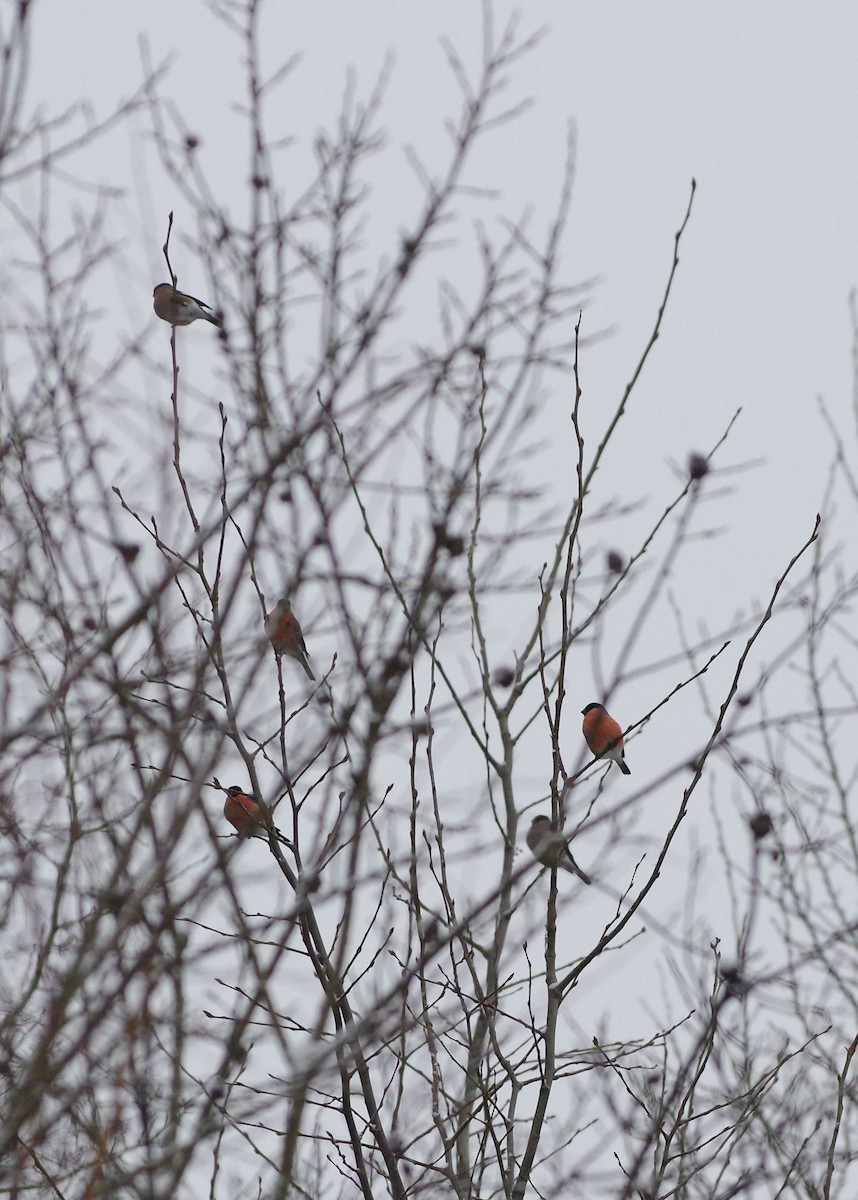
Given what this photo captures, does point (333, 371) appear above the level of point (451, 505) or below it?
above

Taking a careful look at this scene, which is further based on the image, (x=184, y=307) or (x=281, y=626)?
(x=184, y=307)

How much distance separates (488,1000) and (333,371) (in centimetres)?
212

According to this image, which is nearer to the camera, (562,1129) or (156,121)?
(562,1129)

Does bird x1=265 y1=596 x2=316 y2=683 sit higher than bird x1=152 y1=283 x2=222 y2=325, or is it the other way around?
bird x1=152 y1=283 x2=222 y2=325

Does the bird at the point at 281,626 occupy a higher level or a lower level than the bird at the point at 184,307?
lower

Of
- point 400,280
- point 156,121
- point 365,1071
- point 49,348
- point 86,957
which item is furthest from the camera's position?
point 156,121

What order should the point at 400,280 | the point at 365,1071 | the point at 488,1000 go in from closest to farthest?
the point at 365,1071
the point at 488,1000
the point at 400,280

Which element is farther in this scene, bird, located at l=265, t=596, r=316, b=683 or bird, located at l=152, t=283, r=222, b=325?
bird, located at l=152, t=283, r=222, b=325

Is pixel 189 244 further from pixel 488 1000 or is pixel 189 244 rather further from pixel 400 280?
pixel 488 1000

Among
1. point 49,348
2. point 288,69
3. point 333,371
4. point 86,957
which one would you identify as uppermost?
point 288,69

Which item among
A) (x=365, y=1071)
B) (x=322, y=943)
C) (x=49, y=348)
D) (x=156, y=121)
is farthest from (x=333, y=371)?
(x=365, y=1071)

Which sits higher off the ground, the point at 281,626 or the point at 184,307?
the point at 184,307

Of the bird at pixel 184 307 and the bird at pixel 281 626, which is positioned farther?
the bird at pixel 184 307

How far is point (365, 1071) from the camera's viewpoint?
2965 millimetres
